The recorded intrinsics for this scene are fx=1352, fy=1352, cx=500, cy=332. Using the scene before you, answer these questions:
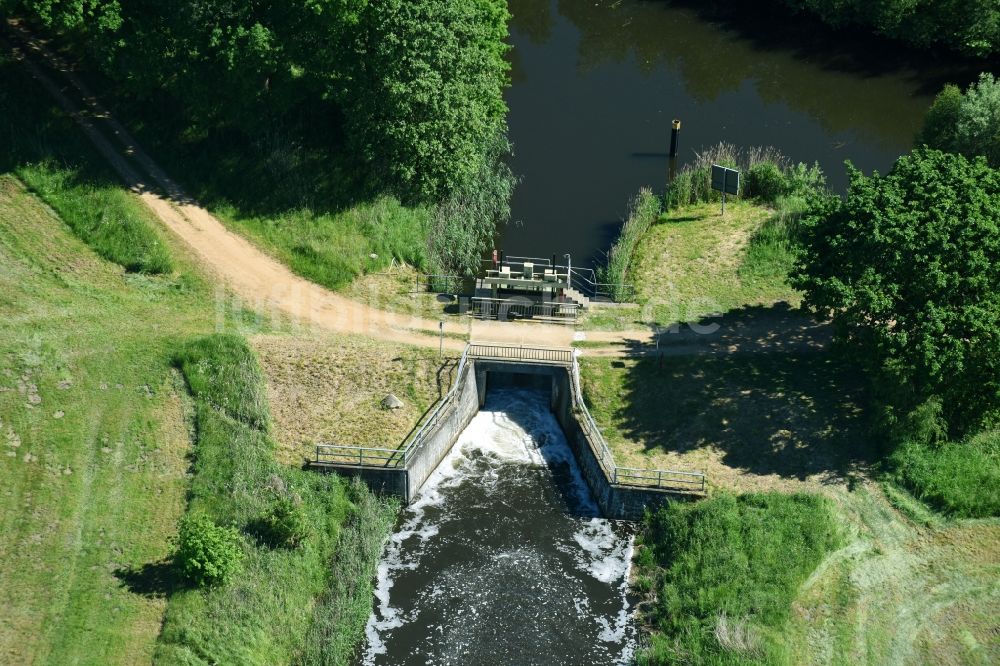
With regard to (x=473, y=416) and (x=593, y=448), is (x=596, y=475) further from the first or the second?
(x=473, y=416)

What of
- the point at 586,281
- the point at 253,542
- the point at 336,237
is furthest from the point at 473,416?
the point at 253,542

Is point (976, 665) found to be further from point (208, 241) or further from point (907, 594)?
point (208, 241)

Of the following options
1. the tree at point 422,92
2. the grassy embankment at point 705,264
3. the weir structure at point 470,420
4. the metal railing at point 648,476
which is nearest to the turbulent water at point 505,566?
the weir structure at point 470,420

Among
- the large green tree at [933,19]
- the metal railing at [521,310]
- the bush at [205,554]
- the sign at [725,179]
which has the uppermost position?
the large green tree at [933,19]

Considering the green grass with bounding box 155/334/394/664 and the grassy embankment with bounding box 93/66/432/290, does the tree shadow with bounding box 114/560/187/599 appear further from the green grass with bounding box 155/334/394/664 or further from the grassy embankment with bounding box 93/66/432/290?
the grassy embankment with bounding box 93/66/432/290

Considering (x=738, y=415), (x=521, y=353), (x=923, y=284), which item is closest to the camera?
(x=923, y=284)

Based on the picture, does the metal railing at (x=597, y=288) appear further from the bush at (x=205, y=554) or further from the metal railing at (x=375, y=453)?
the bush at (x=205, y=554)
